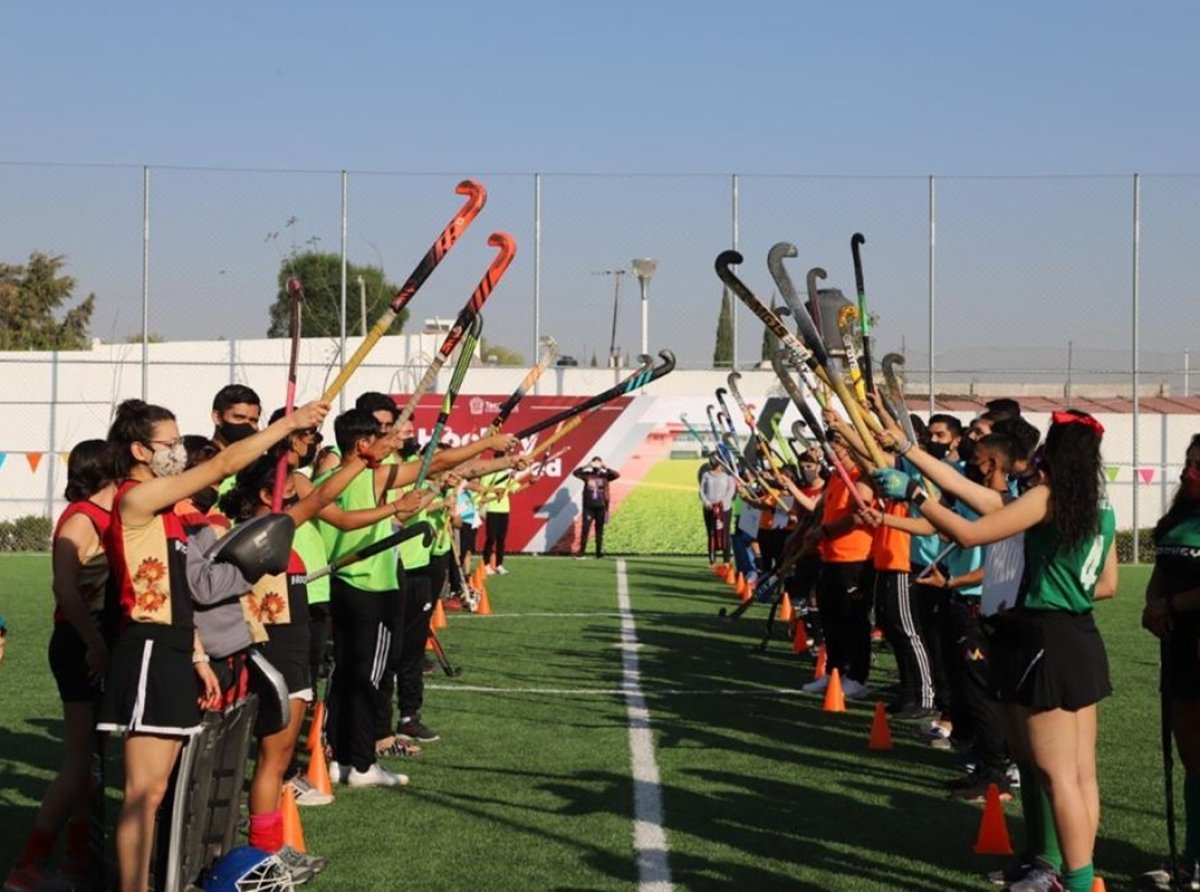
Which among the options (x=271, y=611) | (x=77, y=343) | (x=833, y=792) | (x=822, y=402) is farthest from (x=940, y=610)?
(x=77, y=343)

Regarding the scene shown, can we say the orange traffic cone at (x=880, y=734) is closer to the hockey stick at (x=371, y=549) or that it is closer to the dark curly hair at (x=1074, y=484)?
the hockey stick at (x=371, y=549)

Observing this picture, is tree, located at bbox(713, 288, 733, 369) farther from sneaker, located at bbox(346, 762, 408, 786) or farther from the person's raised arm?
the person's raised arm

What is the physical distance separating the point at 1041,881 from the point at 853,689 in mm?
5970

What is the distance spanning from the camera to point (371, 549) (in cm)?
798

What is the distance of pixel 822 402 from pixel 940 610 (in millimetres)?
3309

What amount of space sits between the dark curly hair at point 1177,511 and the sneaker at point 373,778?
404cm

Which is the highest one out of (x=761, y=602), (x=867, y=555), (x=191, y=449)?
(x=191, y=449)

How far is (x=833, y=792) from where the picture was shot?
28.6ft

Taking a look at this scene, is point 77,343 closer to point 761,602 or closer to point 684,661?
point 761,602

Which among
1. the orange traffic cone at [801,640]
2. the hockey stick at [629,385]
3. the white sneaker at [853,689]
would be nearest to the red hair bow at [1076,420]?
the hockey stick at [629,385]

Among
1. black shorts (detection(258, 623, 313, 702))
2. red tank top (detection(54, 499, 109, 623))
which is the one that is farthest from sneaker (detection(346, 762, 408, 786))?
red tank top (detection(54, 499, 109, 623))

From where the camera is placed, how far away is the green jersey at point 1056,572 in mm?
5969

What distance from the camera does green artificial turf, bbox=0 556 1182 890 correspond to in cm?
702

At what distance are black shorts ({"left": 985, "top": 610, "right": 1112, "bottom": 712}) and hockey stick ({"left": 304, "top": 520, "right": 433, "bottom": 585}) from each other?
264 cm
